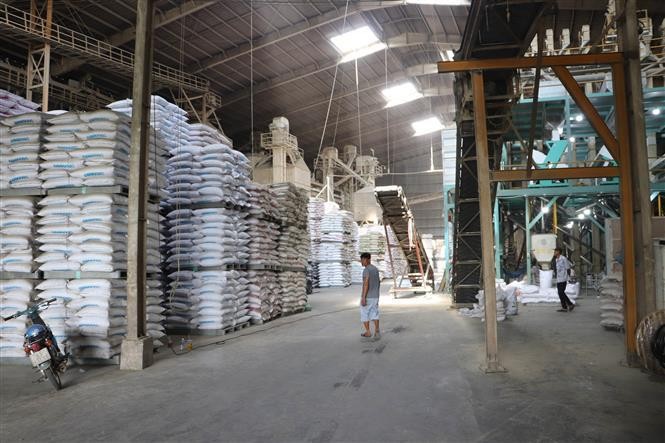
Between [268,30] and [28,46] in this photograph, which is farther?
[268,30]

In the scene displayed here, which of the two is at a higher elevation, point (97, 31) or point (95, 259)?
point (97, 31)

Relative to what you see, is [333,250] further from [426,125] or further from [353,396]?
[353,396]

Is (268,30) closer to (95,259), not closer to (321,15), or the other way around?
(321,15)

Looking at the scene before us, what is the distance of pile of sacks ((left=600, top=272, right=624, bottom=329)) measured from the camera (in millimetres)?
8305

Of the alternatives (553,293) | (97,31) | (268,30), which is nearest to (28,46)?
(97,31)

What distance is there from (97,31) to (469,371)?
20.2 meters

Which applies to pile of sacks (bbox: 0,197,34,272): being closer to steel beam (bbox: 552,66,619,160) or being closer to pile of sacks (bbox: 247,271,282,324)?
pile of sacks (bbox: 247,271,282,324)

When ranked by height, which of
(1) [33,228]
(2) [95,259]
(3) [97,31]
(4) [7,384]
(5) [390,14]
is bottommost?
(4) [7,384]

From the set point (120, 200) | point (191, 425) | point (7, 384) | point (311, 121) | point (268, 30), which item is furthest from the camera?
point (311, 121)

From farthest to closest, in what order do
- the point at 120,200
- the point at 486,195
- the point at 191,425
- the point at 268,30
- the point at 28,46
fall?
the point at 268,30 → the point at 28,46 → the point at 120,200 → the point at 486,195 → the point at 191,425

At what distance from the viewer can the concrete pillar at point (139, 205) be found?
605cm

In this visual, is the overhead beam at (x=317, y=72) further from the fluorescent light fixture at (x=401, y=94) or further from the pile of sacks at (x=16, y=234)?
the pile of sacks at (x=16, y=234)

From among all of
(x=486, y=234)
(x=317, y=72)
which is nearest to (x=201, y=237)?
(x=486, y=234)

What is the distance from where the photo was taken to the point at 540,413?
4059mm
